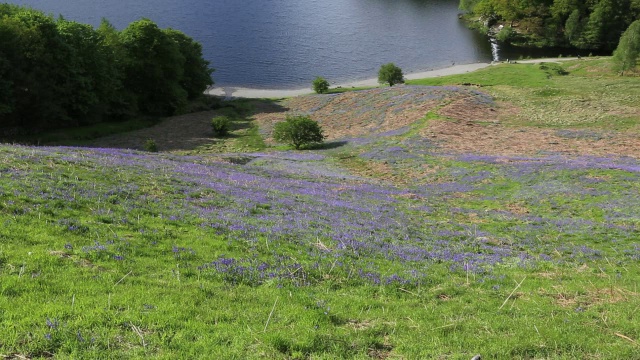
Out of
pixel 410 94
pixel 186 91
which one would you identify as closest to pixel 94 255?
pixel 410 94

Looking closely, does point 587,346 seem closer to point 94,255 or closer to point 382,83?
point 94,255

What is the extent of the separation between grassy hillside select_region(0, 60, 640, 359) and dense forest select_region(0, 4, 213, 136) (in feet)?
144

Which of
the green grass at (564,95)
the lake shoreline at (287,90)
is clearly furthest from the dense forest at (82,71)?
the green grass at (564,95)

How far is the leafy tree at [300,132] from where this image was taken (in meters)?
54.2

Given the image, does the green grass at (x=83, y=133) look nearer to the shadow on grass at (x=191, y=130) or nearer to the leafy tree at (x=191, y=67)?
the shadow on grass at (x=191, y=130)

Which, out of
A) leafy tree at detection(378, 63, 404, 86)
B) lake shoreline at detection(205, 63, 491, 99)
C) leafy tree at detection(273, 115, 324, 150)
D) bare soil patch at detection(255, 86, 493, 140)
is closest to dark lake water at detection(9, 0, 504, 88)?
lake shoreline at detection(205, 63, 491, 99)

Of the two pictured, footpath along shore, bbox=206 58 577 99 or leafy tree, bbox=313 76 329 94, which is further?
footpath along shore, bbox=206 58 577 99

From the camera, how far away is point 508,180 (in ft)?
110

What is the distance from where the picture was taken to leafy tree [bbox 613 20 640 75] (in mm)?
84812

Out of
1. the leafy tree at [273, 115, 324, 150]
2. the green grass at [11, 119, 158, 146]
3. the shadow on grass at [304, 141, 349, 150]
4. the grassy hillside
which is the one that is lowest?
Answer: the grassy hillside

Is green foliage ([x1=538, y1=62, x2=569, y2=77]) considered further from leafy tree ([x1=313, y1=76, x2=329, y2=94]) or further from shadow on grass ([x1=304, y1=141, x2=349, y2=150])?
shadow on grass ([x1=304, y1=141, x2=349, y2=150])

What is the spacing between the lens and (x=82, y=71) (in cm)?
6944

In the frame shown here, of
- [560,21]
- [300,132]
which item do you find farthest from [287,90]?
[560,21]

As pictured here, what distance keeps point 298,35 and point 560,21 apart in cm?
Result: 8500
